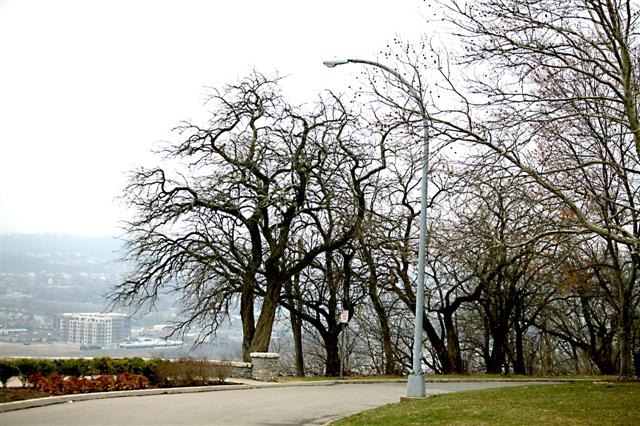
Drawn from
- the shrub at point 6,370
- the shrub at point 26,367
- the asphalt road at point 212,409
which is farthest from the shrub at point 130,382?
the shrub at point 6,370

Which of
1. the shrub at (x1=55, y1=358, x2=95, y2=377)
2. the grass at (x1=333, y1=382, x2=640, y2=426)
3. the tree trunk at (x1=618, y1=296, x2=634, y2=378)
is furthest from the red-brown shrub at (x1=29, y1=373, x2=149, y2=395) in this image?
the tree trunk at (x1=618, y1=296, x2=634, y2=378)

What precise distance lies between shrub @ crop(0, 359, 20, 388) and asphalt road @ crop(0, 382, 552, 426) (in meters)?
1.63

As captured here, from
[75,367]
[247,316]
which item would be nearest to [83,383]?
[75,367]

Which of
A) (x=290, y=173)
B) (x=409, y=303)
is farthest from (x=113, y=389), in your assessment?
(x=409, y=303)

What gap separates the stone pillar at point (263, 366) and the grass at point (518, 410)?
9.61 m

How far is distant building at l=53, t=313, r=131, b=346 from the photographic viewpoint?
19344mm

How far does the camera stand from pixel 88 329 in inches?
824

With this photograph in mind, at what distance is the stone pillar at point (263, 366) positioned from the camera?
2680cm

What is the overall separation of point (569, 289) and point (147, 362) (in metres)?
20.0

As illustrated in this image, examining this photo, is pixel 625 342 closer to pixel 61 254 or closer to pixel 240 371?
pixel 240 371

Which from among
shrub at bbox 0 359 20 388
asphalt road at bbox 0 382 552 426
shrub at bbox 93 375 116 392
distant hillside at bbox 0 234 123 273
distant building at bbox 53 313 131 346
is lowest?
asphalt road at bbox 0 382 552 426

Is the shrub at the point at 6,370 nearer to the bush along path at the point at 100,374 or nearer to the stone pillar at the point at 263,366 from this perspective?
the bush along path at the point at 100,374

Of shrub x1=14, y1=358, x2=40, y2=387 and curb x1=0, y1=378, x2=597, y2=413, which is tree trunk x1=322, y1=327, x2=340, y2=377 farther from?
shrub x1=14, y1=358, x2=40, y2=387

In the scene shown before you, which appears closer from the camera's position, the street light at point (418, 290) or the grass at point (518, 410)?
the grass at point (518, 410)
